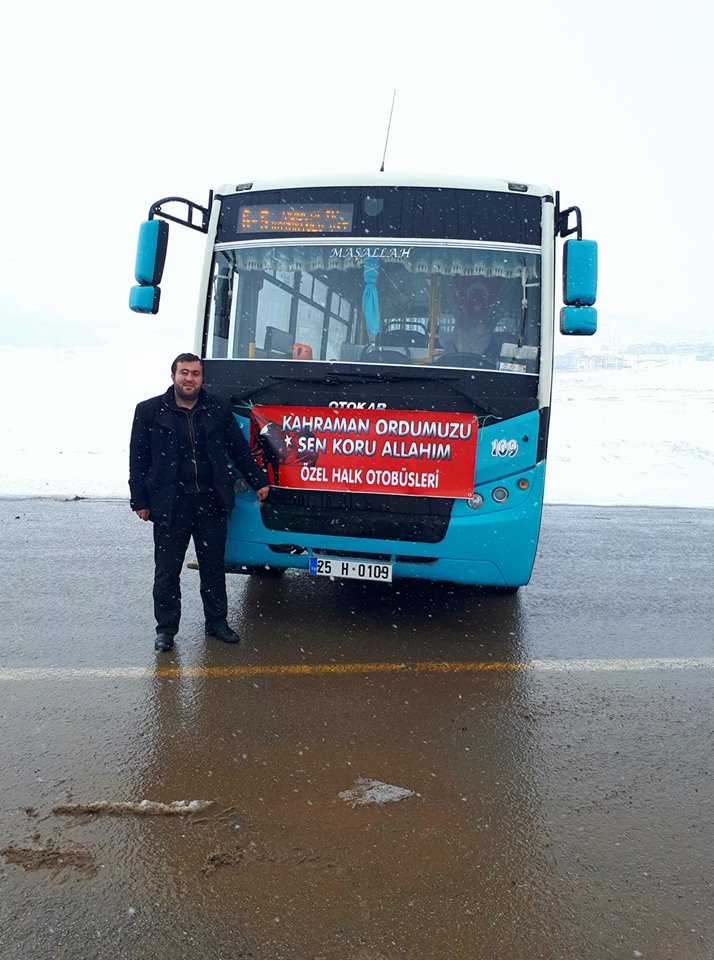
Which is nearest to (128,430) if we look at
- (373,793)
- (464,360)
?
(464,360)

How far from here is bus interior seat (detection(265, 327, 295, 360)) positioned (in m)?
5.24

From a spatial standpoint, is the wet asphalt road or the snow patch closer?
the wet asphalt road

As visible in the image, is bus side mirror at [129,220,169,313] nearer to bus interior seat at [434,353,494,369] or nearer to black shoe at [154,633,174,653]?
bus interior seat at [434,353,494,369]

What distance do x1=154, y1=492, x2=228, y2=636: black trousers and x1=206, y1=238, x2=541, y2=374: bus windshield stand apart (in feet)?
4.08

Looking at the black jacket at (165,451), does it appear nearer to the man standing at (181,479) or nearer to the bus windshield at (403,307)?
the man standing at (181,479)

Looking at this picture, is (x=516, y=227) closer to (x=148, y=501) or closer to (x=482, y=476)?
(x=482, y=476)

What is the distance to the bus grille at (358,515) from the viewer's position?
4.84m

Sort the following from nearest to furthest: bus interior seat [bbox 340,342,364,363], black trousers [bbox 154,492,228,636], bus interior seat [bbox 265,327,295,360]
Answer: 1. black trousers [bbox 154,492,228,636]
2. bus interior seat [bbox 340,342,364,363]
3. bus interior seat [bbox 265,327,295,360]

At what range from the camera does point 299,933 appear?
2152 mm

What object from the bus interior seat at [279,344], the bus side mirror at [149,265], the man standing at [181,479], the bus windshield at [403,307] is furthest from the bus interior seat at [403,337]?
the bus side mirror at [149,265]

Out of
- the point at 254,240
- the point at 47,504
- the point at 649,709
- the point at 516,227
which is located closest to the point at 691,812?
the point at 649,709

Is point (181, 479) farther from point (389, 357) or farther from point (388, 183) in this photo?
point (388, 183)

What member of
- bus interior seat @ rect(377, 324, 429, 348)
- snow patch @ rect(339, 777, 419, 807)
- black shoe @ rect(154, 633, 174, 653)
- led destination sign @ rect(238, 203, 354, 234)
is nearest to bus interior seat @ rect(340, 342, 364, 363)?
bus interior seat @ rect(377, 324, 429, 348)

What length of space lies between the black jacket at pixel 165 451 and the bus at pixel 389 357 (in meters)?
0.38
